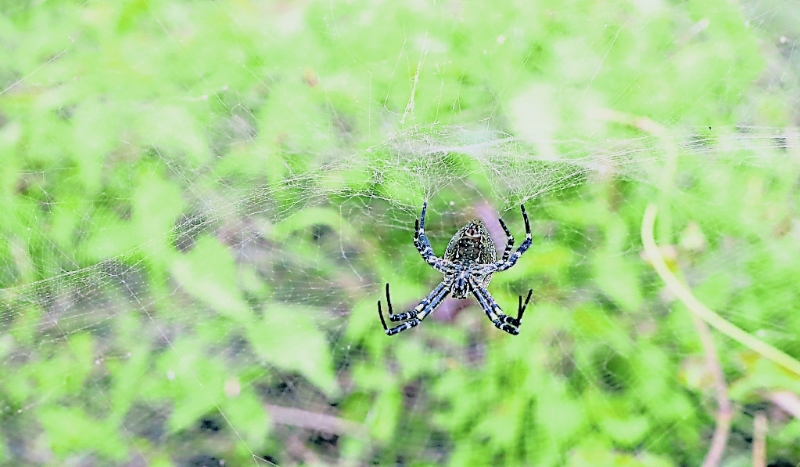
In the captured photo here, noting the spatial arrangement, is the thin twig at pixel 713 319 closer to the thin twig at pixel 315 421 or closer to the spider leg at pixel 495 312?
the spider leg at pixel 495 312

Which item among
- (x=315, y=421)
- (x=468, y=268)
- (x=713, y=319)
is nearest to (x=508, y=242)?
(x=468, y=268)

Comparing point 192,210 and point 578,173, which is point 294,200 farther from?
point 578,173

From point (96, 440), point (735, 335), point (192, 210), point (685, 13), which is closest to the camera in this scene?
point (685, 13)

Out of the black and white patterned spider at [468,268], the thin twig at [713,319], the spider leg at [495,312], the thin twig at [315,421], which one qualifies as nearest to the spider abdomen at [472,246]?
the black and white patterned spider at [468,268]

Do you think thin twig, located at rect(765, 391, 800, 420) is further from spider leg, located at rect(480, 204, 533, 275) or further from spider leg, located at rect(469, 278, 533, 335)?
spider leg, located at rect(480, 204, 533, 275)

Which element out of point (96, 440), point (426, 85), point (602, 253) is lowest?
point (96, 440)

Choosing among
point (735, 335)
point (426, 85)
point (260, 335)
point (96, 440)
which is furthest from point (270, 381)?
point (735, 335)
